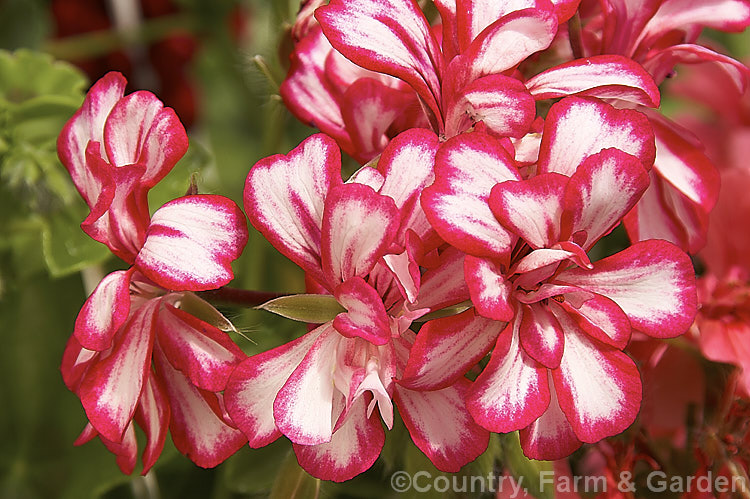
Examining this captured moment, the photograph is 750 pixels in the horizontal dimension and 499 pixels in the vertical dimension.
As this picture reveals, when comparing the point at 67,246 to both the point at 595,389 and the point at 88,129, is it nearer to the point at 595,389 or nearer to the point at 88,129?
the point at 88,129

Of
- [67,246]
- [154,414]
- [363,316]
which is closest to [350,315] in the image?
[363,316]

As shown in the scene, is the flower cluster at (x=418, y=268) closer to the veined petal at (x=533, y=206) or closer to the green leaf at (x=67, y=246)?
the veined petal at (x=533, y=206)

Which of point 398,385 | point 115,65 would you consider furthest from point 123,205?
point 115,65

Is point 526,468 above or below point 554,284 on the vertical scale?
below

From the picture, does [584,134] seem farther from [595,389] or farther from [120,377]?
[120,377]

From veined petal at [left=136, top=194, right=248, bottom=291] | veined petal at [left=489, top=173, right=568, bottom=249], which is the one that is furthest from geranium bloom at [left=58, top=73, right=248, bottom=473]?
veined petal at [left=489, top=173, right=568, bottom=249]

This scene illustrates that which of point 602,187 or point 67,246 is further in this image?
point 67,246
